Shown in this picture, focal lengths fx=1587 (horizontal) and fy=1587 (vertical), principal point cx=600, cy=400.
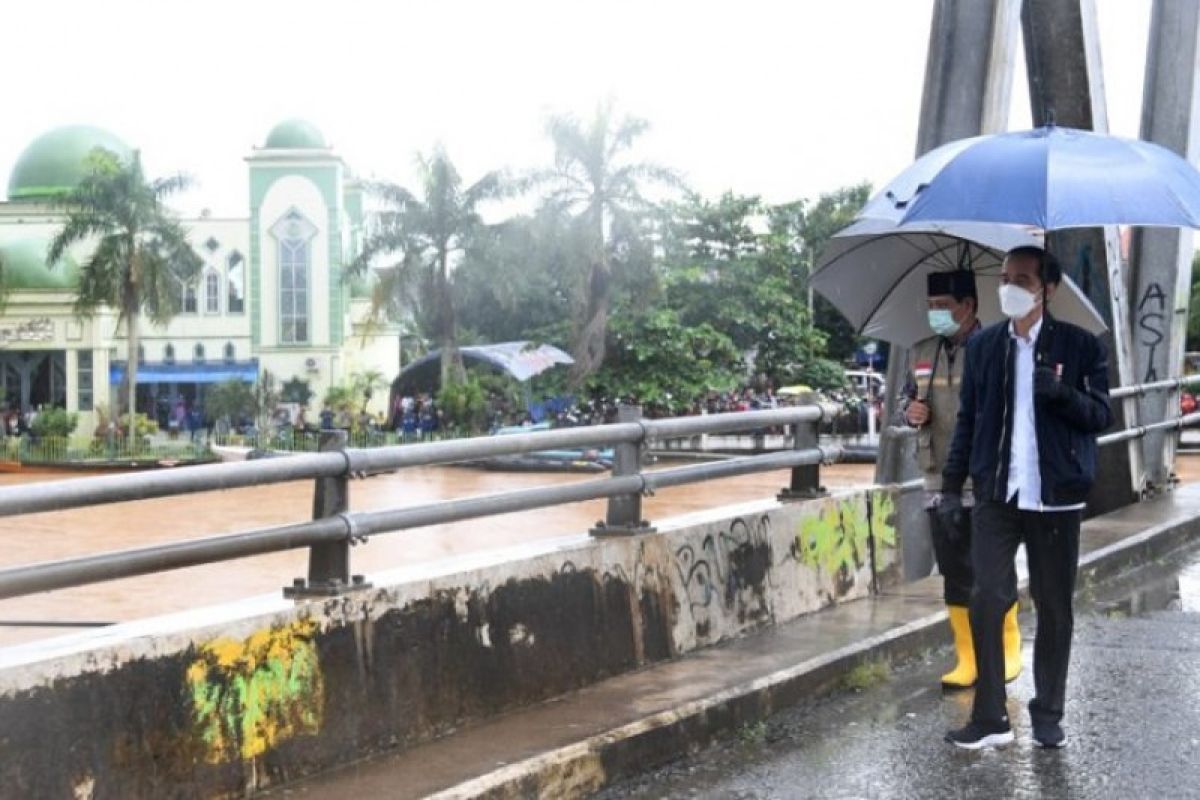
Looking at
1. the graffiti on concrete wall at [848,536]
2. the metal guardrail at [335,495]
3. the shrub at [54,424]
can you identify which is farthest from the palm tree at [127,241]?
the metal guardrail at [335,495]

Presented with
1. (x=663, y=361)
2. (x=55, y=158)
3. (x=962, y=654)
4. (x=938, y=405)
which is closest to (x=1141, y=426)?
(x=962, y=654)

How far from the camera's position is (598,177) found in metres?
47.7

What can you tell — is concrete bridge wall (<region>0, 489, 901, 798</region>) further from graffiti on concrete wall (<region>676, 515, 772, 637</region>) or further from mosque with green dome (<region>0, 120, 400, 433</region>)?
mosque with green dome (<region>0, 120, 400, 433</region>)

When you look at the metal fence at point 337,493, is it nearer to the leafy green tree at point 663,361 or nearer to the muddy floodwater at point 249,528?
the muddy floodwater at point 249,528

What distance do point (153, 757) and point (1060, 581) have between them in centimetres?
311

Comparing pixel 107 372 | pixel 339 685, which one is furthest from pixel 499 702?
pixel 107 372

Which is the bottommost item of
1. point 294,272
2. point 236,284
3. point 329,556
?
point 329,556

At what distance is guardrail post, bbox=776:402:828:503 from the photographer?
8070 millimetres

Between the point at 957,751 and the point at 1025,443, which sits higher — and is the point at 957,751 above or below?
below

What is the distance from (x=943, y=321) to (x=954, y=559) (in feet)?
3.23

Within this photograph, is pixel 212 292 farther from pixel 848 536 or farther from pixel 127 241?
pixel 848 536

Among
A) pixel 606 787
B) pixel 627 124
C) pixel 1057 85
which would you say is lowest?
pixel 606 787

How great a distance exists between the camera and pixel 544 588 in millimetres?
6023

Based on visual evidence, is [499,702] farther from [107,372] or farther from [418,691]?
[107,372]
